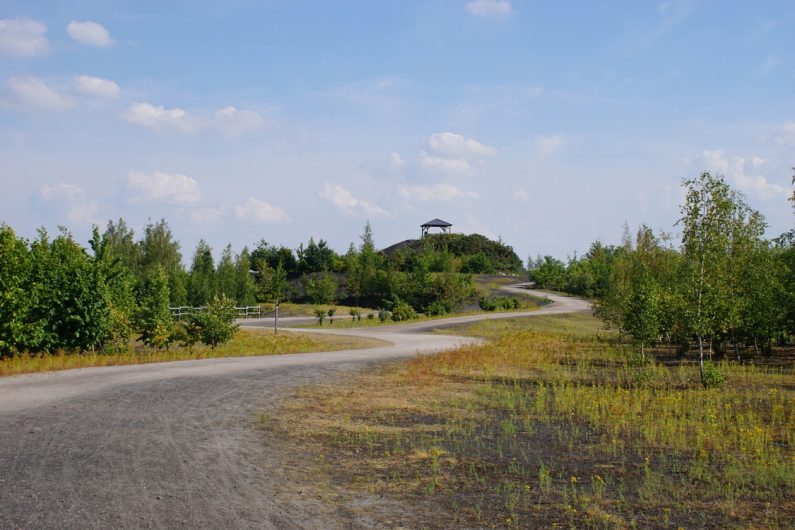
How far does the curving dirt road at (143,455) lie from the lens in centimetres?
666

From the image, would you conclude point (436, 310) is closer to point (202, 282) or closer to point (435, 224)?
point (202, 282)

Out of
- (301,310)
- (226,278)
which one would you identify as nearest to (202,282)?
(226,278)

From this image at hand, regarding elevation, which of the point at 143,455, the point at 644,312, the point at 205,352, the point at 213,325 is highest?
the point at 644,312

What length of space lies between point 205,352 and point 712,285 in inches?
685

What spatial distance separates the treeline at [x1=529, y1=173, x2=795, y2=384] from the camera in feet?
59.0

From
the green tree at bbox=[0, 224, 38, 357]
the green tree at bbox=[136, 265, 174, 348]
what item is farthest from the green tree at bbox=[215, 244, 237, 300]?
the green tree at bbox=[0, 224, 38, 357]

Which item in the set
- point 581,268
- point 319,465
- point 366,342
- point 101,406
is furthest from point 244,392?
point 581,268

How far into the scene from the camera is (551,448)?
10.2 metres

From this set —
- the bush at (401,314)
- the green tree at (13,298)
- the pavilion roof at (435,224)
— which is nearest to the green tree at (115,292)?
the green tree at (13,298)

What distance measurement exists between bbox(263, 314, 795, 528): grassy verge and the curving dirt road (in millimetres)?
865

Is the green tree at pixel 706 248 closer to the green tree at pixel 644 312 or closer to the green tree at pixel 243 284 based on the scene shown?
the green tree at pixel 644 312

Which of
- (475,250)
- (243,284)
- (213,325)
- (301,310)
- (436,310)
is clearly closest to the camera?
(213,325)

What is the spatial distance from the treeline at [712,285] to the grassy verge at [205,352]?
40.5 ft

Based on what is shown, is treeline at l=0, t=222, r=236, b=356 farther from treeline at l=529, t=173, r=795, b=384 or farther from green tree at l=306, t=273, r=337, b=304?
green tree at l=306, t=273, r=337, b=304
